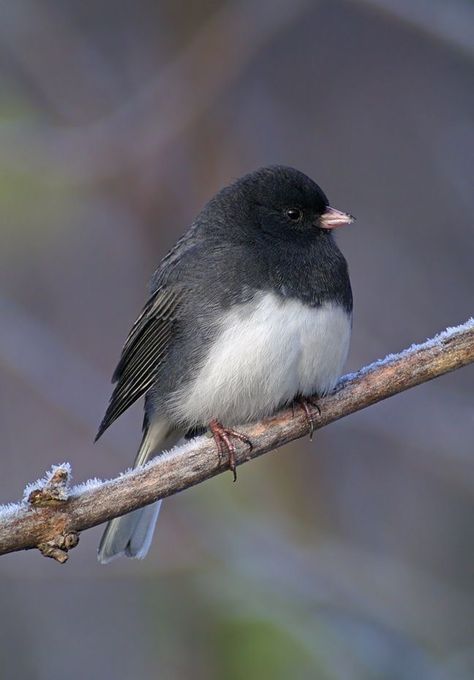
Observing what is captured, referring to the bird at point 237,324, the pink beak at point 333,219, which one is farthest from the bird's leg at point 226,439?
the pink beak at point 333,219

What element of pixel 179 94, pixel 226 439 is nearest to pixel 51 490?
pixel 226 439

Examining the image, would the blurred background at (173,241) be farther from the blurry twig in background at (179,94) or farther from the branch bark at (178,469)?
the branch bark at (178,469)

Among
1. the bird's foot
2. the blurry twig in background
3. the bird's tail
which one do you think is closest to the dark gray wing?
the bird's tail

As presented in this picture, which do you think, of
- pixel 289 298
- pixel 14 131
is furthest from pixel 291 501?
pixel 14 131

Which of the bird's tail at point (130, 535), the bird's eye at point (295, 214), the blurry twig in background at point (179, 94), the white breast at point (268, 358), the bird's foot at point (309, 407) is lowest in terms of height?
the bird's tail at point (130, 535)

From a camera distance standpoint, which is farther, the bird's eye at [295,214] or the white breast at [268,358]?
the bird's eye at [295,214]

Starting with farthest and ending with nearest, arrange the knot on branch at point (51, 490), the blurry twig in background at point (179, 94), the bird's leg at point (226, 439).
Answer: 1. the blurry twig in background at point (179, 94)
2. the bird's leg at point (226, 439)
3. the knot on branch at point (51, 490)

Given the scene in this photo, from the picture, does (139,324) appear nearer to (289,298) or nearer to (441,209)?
(289,298)

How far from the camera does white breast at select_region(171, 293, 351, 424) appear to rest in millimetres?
3469

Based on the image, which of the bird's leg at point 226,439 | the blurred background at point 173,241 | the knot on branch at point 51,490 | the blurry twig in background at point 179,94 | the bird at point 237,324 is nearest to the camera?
the knot on branch at point 51,490

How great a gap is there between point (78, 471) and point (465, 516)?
6.46 ft

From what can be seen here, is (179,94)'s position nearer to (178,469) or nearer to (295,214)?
(295,214)

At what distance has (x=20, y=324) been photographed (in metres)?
5.03

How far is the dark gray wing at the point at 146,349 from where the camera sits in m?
3.84
